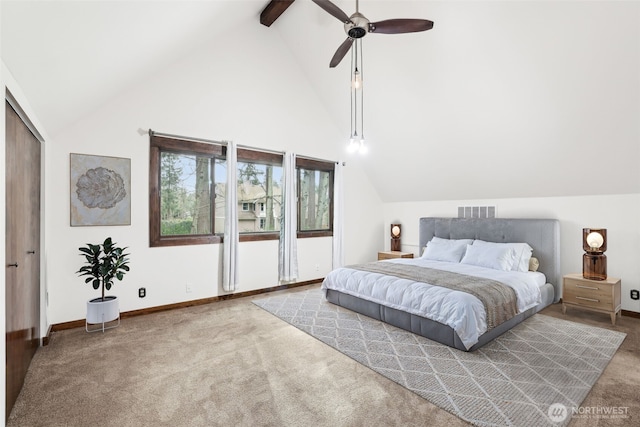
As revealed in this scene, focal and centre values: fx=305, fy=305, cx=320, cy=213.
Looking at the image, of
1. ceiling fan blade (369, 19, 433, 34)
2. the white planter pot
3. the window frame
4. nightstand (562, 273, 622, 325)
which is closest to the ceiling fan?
ceiling fan blade (369, 19, 433, 34)

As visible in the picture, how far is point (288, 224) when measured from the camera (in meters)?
4.89

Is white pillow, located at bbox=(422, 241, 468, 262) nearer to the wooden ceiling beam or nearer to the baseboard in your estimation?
the baseboard

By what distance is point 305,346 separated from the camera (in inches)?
111

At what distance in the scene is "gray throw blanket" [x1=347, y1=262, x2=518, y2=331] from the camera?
2799 millimetres

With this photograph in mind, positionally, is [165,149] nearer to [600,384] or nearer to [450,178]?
[450,178]

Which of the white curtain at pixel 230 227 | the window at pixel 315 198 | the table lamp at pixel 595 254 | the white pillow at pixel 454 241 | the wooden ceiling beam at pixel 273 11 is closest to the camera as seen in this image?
the table lamp at pixel 595 254

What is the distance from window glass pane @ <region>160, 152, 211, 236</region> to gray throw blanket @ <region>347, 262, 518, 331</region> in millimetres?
2457

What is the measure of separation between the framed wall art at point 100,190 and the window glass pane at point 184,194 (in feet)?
1.46

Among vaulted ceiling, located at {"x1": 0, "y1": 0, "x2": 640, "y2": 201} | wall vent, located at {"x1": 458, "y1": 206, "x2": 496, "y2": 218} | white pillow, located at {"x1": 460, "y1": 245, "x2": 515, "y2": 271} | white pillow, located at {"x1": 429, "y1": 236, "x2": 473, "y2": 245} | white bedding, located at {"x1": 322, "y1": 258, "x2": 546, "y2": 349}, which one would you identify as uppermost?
vaulted ceiling, located at {"x1": 0, "y1": 0, "x2": 640, "y2": 201}

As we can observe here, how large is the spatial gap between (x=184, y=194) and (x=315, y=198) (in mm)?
→ 2285

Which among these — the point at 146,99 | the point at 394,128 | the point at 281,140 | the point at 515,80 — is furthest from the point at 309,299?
the point at 515,80

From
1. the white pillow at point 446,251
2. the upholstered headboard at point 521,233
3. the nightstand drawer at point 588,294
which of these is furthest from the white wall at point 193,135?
the nightstand drawer at point 588,294

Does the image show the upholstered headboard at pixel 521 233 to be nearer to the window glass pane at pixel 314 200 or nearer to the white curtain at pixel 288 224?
the window glass pane at pixel 314 200

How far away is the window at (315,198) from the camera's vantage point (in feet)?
17.6
